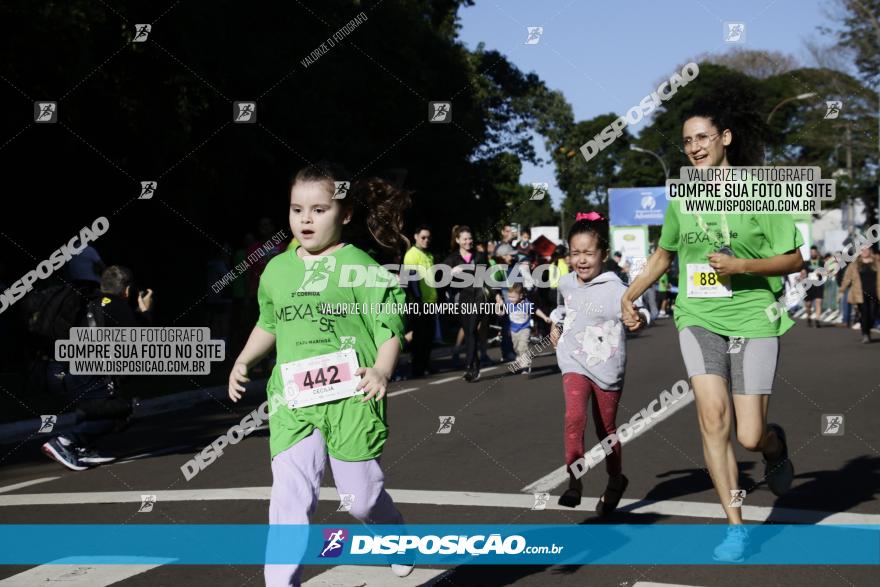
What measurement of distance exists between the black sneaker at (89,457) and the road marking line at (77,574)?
3.53m

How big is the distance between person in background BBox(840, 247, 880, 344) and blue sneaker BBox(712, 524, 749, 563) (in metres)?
18.5

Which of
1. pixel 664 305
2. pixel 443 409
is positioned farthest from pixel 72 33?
pixel 664 305

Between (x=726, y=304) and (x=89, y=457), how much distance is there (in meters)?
5.71

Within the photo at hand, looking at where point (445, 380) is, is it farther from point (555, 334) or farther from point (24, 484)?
point (555, 334)

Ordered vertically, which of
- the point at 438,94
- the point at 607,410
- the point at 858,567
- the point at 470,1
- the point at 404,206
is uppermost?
the point at 470,1

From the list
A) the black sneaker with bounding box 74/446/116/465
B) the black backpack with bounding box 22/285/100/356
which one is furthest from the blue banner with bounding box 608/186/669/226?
the black sneaker with bounding box 74/446/116/465

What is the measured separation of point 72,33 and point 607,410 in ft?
37.0

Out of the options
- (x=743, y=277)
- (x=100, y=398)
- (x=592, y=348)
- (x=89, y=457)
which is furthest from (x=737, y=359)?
(x=89, y=457)

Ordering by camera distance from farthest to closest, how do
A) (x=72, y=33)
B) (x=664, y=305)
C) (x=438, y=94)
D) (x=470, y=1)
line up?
(x=470, y=1)
(x=664, y=305)
(x=438, y=94)
(x=72, y=33)

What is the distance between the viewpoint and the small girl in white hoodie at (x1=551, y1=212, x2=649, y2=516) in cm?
686

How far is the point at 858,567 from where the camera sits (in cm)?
546

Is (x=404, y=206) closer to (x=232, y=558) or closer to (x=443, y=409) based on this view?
(x=232, y=558)

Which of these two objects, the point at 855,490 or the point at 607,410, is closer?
the point at 607,410

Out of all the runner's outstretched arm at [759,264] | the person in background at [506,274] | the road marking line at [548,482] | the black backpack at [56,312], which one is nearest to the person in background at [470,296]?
the person in background at [506,274]
